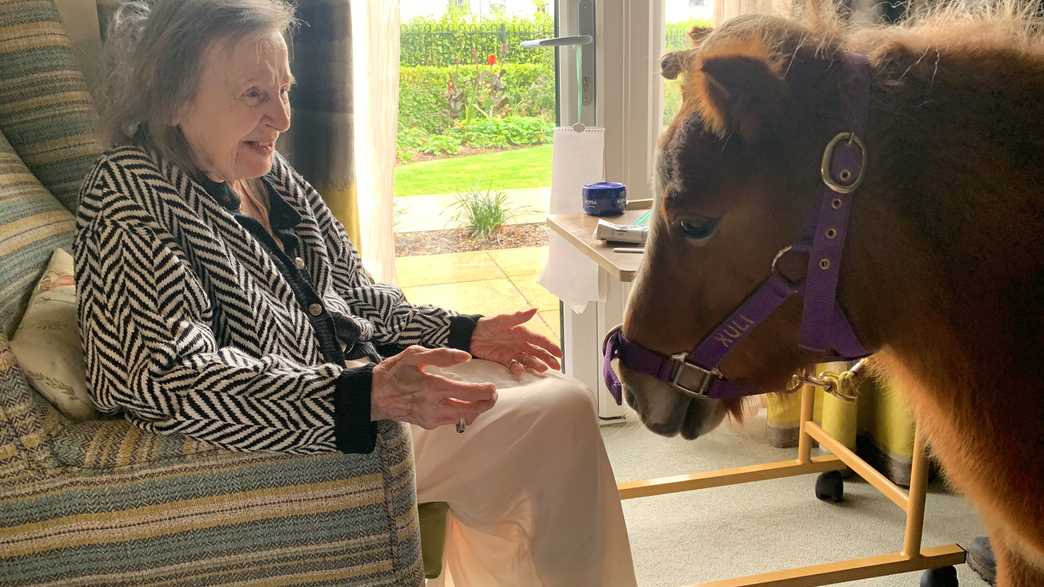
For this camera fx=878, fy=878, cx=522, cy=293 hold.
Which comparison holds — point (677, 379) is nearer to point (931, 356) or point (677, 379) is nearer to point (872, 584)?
point (931, 356)

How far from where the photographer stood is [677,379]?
1094 millimetres

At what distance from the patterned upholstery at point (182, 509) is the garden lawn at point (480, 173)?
149 cm

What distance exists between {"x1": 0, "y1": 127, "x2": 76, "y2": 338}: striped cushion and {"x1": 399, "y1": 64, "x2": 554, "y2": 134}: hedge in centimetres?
106

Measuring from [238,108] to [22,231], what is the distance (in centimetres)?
47

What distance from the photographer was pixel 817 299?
0.93 m

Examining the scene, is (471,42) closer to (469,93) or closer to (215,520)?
(469,93)

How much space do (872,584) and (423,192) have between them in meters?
1.61

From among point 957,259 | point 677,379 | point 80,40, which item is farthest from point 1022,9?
point 80,40

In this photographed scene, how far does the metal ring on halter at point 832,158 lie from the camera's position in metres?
0.85

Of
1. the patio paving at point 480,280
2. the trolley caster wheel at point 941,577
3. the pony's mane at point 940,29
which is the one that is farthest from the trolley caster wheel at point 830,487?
the pony's mane at point 940,29

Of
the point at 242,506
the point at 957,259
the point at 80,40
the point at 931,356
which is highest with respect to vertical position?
the point at 80,40

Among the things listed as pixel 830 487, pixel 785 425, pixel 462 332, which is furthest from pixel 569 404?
pixel 785 425

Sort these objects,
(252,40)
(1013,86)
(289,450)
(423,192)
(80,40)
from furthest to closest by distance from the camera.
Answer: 1. (423,192)
2. (80,40)
3. (252,40)
4. (289,450)
5. (1013,86)

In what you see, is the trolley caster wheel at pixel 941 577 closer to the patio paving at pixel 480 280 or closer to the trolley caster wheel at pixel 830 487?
the trolley caster wheel at pixel 830 487
